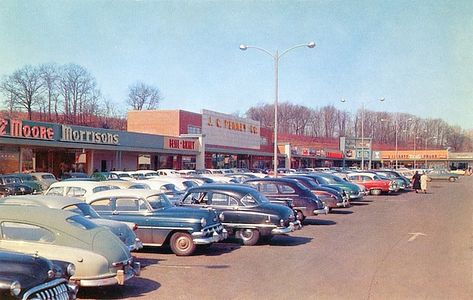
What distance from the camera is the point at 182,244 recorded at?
12062mm

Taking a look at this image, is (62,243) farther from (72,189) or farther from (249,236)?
(72,189)

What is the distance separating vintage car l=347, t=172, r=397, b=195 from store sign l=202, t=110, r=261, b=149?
25006mm

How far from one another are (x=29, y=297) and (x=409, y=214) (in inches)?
766

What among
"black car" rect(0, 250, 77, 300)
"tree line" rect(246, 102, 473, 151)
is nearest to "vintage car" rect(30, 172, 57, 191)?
"black car" rect(0, 250, 77, 300)

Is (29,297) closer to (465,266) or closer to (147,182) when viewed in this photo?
(465,266)

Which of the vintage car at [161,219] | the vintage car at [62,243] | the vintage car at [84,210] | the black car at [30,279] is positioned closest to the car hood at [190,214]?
the vintage car at [161,219]

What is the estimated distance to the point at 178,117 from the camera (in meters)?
54.2

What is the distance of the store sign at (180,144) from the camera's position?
4878cm

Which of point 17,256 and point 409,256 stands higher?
point 17,256

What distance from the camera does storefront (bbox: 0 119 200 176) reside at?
33219 mm

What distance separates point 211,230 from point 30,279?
6.59 m

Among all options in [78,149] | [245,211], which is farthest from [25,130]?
[245,211]

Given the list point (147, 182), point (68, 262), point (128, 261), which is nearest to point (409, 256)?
point (128, 261)

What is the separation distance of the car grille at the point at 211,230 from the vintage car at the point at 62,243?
12.5 ft
